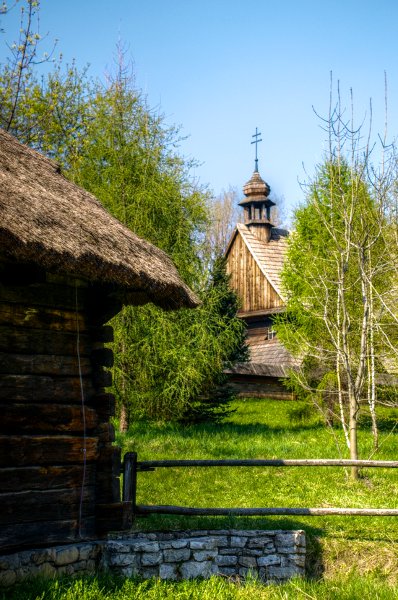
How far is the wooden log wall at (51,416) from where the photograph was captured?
7.49 metres

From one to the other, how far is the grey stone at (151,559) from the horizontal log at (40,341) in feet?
7.28

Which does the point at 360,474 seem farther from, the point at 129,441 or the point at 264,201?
the point at 264,201

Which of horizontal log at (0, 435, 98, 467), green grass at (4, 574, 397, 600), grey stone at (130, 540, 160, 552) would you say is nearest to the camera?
green grass at (4, 574, 397, 600)

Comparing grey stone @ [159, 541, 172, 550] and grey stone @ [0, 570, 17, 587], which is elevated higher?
grey stone @ [0, 570, 17, 587]

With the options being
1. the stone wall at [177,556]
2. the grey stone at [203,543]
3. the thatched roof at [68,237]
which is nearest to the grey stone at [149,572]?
the stone wall at [177,556]

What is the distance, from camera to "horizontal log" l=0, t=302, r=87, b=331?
299 inches

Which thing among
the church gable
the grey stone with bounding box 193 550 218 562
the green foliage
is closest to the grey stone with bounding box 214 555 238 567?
the grey stone with bounding box 193 550 218 562

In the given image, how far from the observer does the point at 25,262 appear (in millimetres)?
7191

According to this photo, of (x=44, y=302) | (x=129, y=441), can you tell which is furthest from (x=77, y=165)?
(x=44, y=302)

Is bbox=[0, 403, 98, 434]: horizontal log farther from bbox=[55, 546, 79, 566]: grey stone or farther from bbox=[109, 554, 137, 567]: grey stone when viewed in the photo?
bbox=[109, 554, 137, 567]: grey stone

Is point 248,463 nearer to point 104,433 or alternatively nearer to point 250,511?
point 250,511

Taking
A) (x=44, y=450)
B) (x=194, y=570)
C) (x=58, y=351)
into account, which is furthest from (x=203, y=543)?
(x=58, y=351)

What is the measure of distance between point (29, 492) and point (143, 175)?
11334 mm

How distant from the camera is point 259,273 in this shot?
3150cm
